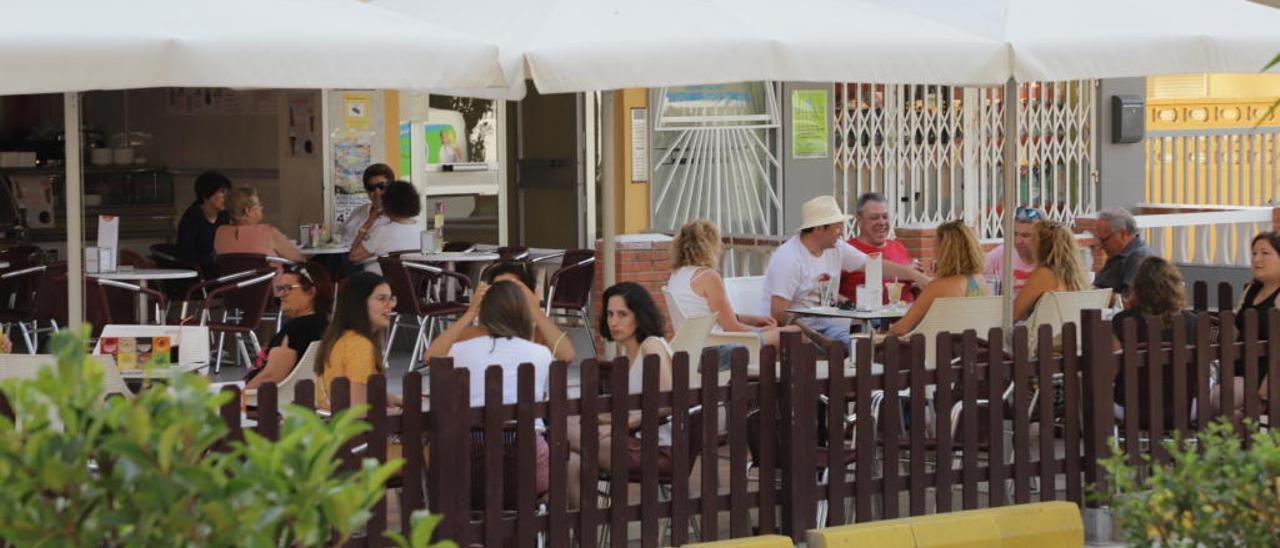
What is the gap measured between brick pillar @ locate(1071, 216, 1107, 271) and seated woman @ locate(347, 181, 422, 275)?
16.0 feet

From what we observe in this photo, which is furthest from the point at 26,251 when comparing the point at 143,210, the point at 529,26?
the point at 529,26

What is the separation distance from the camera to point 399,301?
38.9ft

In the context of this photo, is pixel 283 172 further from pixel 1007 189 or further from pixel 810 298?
pixel 1007 189

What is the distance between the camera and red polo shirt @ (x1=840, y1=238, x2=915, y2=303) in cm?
1066

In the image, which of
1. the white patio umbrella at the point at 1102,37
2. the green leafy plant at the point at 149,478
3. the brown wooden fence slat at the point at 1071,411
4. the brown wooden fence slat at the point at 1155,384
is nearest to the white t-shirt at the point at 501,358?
the brown wooden fence slat at the point at 1071,411

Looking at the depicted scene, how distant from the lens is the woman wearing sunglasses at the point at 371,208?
13.0m

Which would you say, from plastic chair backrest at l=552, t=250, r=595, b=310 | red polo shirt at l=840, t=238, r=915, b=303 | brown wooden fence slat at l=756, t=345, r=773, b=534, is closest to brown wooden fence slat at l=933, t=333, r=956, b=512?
brown wooden fence slat at l=756, t=345, r=773, b=534

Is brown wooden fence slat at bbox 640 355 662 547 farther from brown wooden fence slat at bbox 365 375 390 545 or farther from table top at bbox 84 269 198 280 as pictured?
table top at bbox 84 269 198 280

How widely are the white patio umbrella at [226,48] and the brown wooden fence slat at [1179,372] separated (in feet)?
8.67

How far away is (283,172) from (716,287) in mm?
5666

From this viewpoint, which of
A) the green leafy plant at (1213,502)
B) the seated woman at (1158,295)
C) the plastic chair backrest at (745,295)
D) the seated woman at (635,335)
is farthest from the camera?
the plastic chair backrest at (745,295)

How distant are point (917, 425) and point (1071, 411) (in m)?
0.72

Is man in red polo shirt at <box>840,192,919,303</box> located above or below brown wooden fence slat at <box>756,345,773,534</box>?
above

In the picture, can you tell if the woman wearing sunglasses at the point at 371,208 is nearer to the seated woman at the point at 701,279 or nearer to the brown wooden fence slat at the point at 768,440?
the seated woman at the point at 701,279
